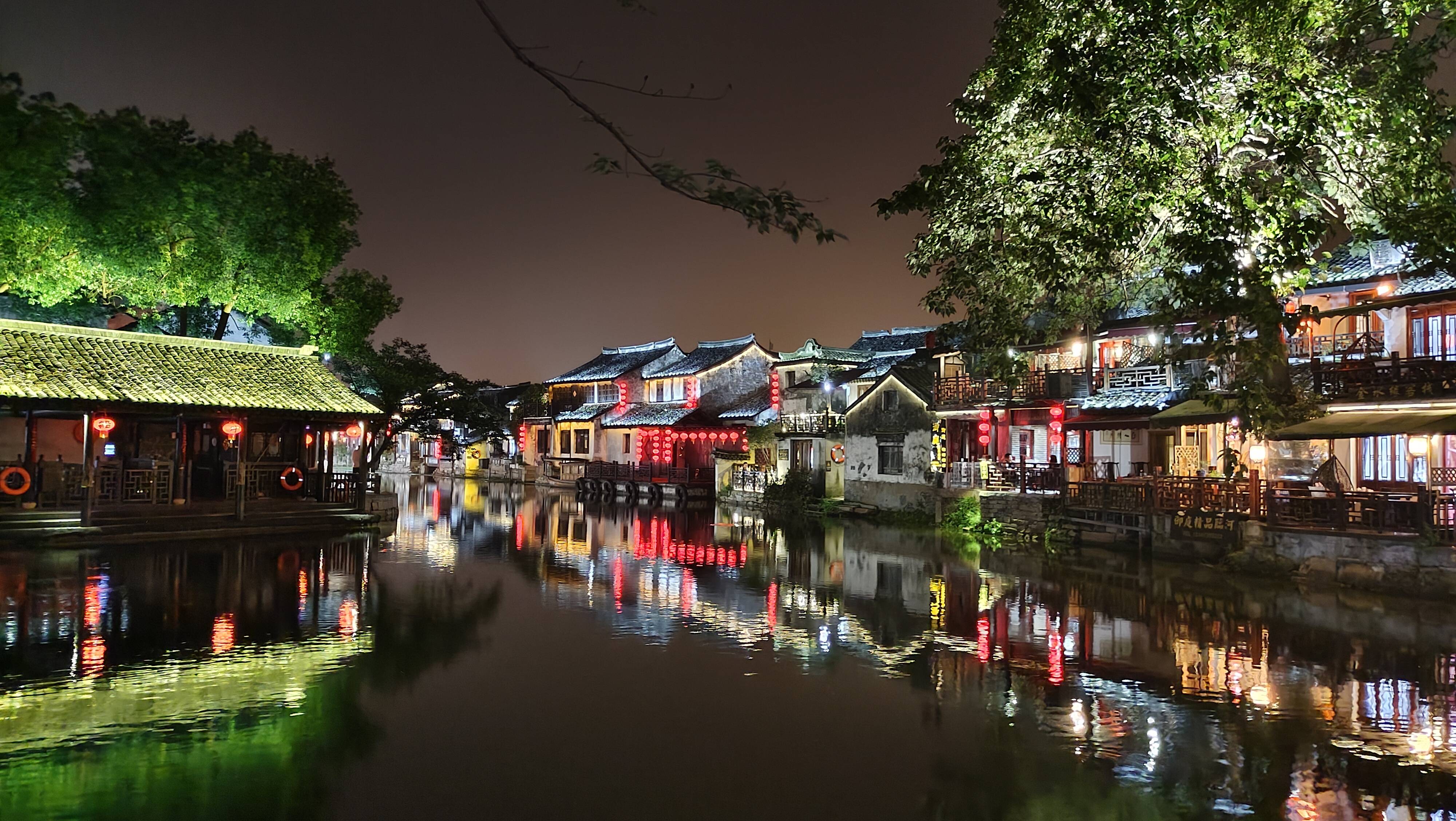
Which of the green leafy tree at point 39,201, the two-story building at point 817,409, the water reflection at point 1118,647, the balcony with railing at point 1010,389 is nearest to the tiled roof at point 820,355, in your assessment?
the two-story building at point 817,409

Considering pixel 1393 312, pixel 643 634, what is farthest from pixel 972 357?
pixel 643 634

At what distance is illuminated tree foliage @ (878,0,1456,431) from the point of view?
12.4 m

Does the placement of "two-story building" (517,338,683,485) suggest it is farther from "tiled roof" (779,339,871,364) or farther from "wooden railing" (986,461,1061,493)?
"wooden railing" (986,461,1061,493)

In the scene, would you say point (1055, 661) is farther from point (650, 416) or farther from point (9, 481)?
point (650, 416)

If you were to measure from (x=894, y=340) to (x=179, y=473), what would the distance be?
1291 inches

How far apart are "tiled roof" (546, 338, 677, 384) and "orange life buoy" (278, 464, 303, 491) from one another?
30253mm

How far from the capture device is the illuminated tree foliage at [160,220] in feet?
68.3

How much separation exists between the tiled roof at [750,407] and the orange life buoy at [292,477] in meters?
24.6

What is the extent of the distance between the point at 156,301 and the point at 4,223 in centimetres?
596

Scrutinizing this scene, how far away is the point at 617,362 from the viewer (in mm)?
58875

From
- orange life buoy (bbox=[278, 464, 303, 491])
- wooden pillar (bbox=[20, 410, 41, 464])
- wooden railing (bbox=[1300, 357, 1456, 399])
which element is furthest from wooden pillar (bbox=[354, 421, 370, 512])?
wooden railing (bbox=[1300, 357, 1456, 399])

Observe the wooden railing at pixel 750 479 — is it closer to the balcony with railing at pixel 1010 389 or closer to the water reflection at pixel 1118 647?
the balcony with railing at pixel 1010 389

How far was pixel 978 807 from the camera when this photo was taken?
686 cm

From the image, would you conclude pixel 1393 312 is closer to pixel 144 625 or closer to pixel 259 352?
pixel 144 625
